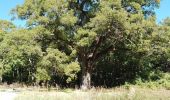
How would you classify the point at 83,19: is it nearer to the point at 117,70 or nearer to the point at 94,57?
the point at 94,57

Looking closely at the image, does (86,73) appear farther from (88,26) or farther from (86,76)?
(88,26)

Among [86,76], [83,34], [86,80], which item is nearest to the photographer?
[83,34]

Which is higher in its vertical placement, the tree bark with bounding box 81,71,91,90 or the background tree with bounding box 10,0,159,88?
the background tree with bounding box 10,0,159,88

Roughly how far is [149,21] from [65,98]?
18238 mm

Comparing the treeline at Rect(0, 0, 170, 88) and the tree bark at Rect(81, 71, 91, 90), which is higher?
the treeline at Rect(0, 0, 170, 88)

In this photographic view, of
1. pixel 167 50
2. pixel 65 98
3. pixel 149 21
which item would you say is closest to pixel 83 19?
pixel 149 21

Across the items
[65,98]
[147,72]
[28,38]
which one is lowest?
[65,98]

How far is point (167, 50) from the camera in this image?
116ft

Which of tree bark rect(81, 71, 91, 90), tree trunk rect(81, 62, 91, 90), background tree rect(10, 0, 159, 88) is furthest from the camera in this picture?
tree trunk rect(81, 62, 91, 90)

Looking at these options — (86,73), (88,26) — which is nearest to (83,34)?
(88,26)

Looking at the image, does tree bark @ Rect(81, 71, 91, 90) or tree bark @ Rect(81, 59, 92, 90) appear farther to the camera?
tree bark @ Rect(81, 59, 92, 90)

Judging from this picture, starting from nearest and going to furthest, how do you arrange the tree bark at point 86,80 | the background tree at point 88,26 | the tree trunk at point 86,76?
the background tree at point 88,26
the tree bark at point 86,80
the tree trunk at point 86,76

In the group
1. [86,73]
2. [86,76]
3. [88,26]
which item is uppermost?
[88,26]

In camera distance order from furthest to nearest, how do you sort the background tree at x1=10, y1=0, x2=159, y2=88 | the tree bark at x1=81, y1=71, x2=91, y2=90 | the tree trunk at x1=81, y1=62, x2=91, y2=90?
the tree trunk at x1=81, y1=62, x2=91, y2=90
the tree bark at x1=81, y1=71, x2=91, y2=90
the background tree at x1=10, y1=0, x2=159, y2=88
